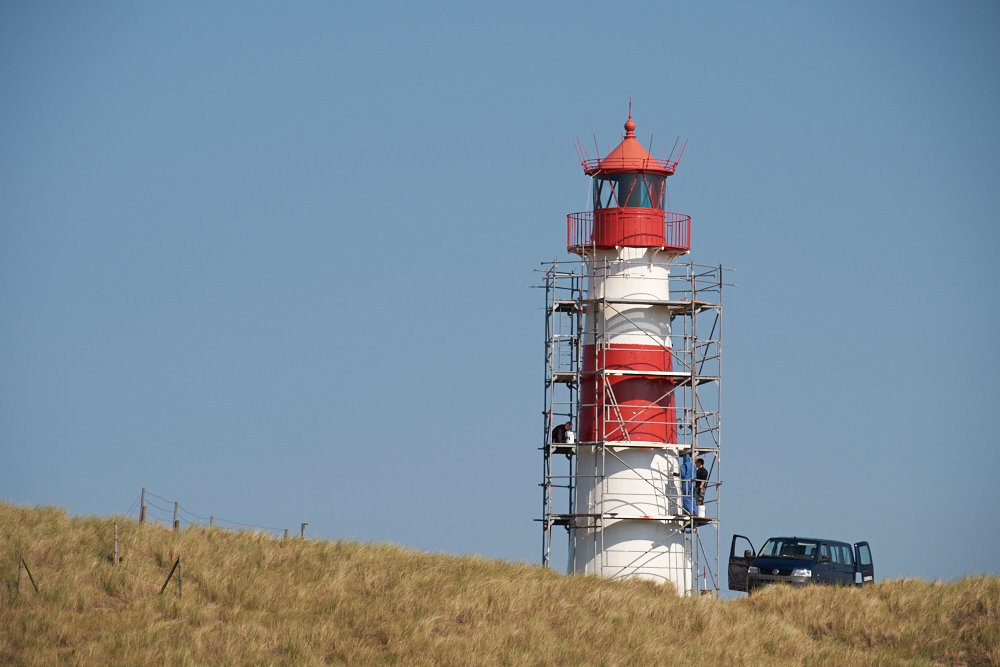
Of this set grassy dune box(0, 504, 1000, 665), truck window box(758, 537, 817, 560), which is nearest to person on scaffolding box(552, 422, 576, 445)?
grassy dune box(0, 504, 1000, 665)

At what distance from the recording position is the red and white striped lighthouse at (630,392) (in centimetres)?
4094

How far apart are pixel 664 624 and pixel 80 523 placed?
1266 centimetres

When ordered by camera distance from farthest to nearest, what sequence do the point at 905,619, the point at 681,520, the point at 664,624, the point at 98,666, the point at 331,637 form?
1. the point at 681,520
2. the point at 905,619
3. the point at 664,624
4. the point at 331,637
5. the point at 98,666

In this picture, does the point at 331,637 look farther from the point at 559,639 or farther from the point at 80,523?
the point at 80,523

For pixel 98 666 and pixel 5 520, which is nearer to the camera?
pixel 98 666

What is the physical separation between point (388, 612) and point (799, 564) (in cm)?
1249

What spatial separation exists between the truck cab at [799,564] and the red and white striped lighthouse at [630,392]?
1.35 m

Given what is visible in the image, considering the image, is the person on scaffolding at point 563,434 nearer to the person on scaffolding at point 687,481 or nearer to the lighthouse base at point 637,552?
the lighthouse base at point 637,552

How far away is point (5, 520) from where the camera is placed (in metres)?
35.7

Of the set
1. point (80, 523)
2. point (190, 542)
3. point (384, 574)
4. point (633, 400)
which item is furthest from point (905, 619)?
point (80, 523)

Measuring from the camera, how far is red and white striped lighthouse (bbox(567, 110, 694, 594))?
4094cm

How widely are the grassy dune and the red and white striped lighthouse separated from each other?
2852 mm

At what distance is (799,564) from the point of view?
1598 inches

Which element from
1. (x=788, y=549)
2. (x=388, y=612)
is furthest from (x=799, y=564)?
(x=388, y=612)
